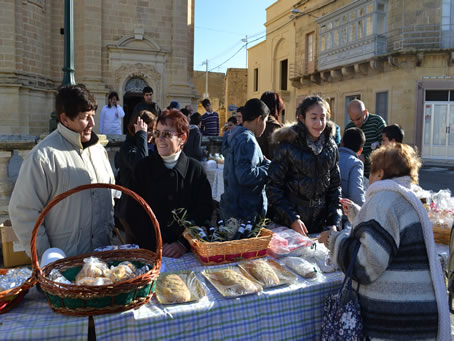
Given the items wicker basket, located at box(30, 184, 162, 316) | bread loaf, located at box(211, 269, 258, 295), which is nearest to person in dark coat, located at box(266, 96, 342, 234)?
bread loaf, located at box(211, 269, 258, 295)

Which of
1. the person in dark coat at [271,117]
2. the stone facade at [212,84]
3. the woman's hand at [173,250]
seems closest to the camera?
the woman's hand at [173,250]

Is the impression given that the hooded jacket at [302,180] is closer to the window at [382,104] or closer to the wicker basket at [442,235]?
the wicker basket at [442,235]

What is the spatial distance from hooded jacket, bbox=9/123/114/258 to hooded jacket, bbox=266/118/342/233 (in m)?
1.29

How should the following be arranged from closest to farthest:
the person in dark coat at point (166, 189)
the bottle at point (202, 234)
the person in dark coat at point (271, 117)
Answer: the bottle at point (202, 234), the person in dark coat at point (166, 189), the person in dark coat at point (271, 117)

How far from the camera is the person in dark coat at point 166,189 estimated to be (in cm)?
266

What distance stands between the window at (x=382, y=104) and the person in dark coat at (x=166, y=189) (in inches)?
797

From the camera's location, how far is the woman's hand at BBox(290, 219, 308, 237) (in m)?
2.91

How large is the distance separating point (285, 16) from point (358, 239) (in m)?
31.7

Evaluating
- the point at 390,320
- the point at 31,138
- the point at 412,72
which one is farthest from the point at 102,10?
the point at 390,320

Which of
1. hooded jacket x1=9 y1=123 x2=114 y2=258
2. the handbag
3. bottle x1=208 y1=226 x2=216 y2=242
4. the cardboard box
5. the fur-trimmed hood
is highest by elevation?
the fur-trimmed hood

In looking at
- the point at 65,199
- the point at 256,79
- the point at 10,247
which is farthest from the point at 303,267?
the point at 256,79

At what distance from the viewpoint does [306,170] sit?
3.04 m

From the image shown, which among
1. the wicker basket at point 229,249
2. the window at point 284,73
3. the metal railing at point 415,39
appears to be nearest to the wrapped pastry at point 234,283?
the wicker basket at point 229,249

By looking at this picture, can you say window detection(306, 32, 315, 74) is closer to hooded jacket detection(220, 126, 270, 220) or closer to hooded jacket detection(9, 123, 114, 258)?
hooded jacket detection(220, 126, 270, 220)
